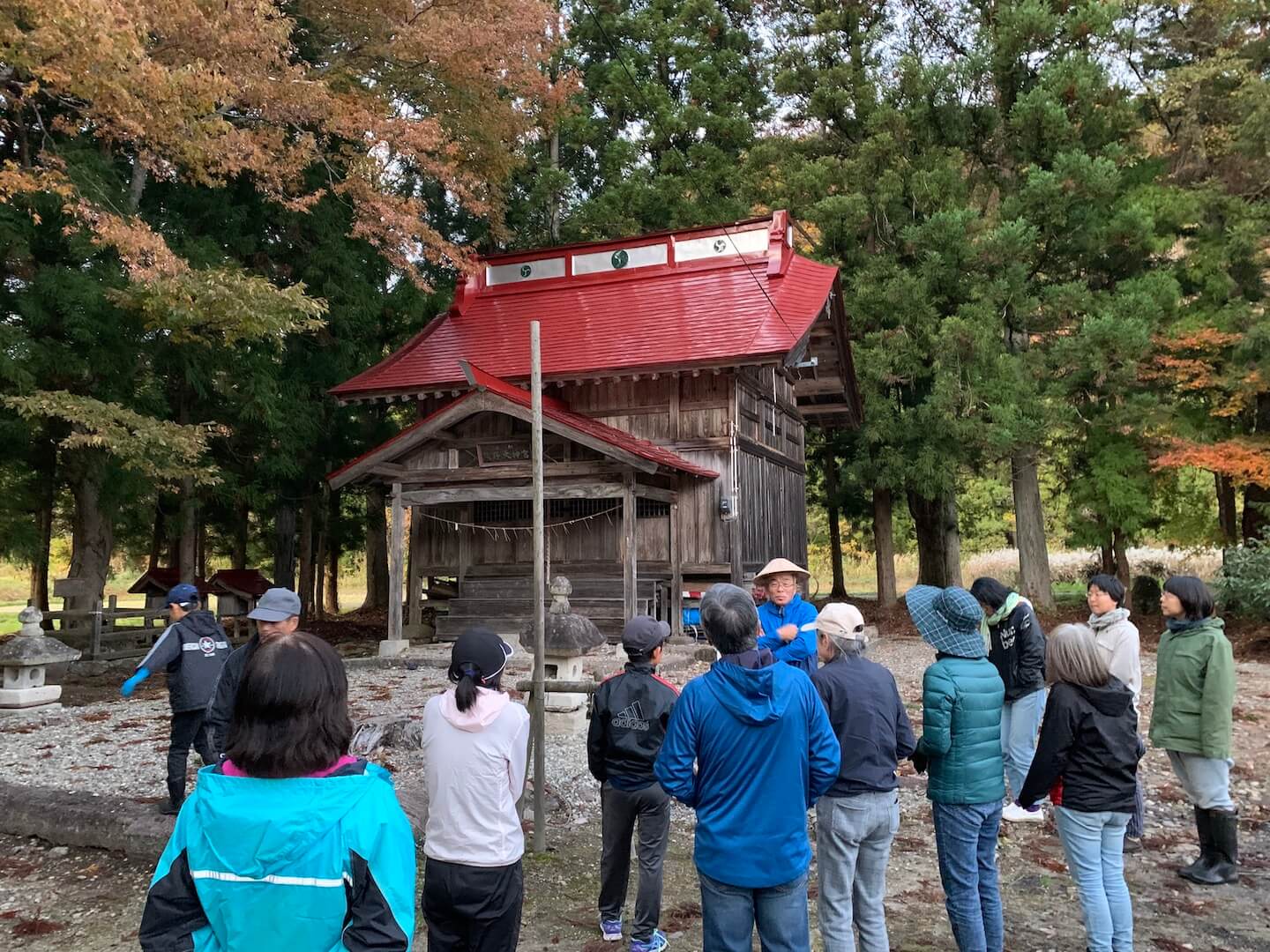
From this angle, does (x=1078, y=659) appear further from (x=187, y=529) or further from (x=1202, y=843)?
(x=187, y=529)

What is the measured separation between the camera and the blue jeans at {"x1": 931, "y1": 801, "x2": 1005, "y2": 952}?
376cm

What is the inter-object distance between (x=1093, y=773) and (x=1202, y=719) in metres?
1.68

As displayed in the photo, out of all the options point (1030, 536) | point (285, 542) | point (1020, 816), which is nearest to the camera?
point (1020, 816)

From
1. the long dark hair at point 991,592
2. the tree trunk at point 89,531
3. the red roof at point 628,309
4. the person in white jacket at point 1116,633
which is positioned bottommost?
the person in white jacket at point 1116,633

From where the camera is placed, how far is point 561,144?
26.3 meters

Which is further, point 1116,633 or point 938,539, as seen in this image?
point 938,539

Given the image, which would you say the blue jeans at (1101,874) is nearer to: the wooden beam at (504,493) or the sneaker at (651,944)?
the sneaker at (651,944)

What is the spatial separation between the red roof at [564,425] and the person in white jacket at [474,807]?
968cm

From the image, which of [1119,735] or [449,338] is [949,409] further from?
[1119,735]

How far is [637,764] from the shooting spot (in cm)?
402

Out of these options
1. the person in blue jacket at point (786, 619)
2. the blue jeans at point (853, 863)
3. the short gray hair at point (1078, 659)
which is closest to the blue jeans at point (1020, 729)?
the person in blue jacket at point (786, 619)

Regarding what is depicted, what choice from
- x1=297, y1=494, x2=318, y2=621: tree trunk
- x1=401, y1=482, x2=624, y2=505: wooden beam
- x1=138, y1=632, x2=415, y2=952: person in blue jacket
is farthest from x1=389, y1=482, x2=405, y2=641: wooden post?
x1=138, y1=632, x2=415, y2=952: person in blue jacket

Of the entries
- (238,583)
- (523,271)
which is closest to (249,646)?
(523,271)

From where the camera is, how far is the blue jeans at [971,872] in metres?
3.76
